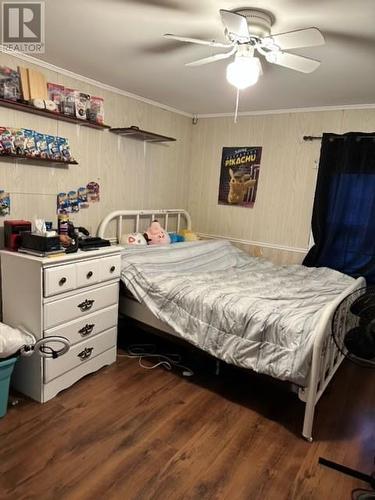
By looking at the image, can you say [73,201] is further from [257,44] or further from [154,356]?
[257,44]

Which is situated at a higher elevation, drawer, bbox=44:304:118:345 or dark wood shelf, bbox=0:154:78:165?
dark wood shelf, bbox=0:154:78:165

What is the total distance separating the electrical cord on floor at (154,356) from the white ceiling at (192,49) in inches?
90.0

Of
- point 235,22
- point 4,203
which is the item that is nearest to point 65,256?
point 4,203

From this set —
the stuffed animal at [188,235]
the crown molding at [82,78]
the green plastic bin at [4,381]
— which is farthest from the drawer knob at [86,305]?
the crown molding at [82,78]

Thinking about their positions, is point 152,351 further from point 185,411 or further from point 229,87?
point 229,87

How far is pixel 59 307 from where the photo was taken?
7.27 ft

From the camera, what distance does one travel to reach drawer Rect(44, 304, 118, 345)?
7.45ft

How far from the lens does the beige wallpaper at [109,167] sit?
8.46ft

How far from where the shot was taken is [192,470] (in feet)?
5.74

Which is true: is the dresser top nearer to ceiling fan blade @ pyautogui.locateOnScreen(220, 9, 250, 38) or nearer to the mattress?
the mattress

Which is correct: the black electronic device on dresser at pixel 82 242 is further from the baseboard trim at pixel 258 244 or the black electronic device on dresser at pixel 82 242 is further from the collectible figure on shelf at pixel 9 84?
the baseboard trim at pixel 258 244

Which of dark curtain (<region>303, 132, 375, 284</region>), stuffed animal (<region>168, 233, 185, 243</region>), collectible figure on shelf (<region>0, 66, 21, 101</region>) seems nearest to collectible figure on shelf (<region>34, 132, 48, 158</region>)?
collectible figure on shelf (<region>0, 66, 21, 101</region>)

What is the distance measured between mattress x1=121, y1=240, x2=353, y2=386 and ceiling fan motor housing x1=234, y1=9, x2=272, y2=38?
5.17ft

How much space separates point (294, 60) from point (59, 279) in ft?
6.27
